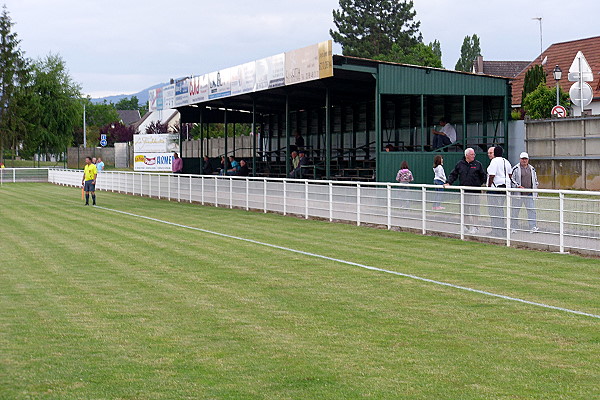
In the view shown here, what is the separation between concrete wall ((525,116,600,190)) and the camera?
27.5 metres

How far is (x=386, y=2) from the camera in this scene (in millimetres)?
87562

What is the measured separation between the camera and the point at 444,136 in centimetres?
2845

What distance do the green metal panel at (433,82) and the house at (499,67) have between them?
50.7 m

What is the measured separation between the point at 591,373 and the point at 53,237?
555 inches

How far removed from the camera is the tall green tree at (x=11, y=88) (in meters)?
85.8

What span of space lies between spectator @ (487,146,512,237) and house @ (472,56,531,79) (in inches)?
2438

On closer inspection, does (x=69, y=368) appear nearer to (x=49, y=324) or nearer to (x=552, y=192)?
(x=49, y=324)

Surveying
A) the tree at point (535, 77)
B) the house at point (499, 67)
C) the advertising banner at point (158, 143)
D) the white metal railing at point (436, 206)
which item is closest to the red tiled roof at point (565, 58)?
the tree at point (535, 77)

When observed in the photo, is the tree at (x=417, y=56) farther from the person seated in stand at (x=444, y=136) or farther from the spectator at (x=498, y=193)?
the spectator at (x=498, y=193)

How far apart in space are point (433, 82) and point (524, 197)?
12.1m

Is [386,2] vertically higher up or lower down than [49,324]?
higher up

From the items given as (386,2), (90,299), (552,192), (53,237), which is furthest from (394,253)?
(386,2)

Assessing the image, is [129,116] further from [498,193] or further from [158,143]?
[498,193]

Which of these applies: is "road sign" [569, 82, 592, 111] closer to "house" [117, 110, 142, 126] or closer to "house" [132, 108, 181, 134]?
"house" [132, 108, 181, 134]
